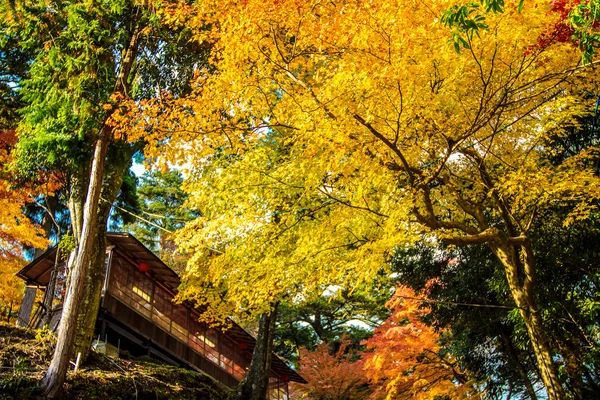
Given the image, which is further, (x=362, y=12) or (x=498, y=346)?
(x=498, y=346)

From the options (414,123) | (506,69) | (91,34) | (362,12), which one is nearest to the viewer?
(362,12)

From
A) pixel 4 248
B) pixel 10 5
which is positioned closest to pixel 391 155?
pixel 10 5

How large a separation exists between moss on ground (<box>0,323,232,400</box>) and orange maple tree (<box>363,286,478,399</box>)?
5399mm

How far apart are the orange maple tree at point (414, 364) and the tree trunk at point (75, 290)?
20.4 feet

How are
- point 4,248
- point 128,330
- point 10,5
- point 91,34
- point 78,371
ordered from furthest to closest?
point 4,248 → point 128,330 → point 91,34 → point 10,5 → point 78,371

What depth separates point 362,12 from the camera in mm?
5777

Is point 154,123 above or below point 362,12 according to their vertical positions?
below

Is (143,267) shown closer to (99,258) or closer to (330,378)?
(99,258)

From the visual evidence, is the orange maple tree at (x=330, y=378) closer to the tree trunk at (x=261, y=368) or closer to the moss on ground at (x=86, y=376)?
the tree trunk at (x=261, y=368)

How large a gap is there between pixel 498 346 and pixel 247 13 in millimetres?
9647

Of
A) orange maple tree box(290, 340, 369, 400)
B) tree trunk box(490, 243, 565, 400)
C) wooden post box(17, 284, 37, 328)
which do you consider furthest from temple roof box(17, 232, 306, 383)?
tree trunk box(490, 243, 565, 400)

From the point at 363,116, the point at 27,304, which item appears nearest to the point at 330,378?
the point at 27,304

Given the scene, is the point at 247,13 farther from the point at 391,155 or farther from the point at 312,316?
the point at 312,316

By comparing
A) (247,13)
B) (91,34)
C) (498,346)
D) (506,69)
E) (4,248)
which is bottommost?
(498,346)
